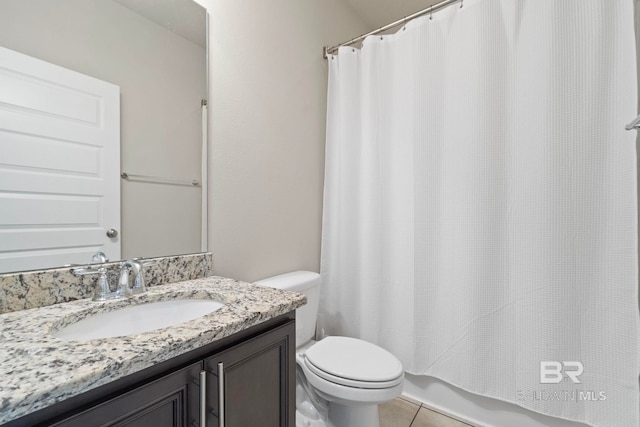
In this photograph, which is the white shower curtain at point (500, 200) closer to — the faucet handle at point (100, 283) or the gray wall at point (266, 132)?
the gray wall at point (266, 132)

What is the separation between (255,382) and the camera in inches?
30.1

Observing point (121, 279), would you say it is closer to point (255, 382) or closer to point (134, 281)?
point (134, 281)

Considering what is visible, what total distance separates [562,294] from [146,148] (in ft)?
5.73

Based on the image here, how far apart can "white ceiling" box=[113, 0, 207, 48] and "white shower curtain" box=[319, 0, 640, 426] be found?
849 millimetres

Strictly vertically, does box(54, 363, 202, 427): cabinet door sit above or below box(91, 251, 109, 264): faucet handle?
below

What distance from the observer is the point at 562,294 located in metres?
1.20

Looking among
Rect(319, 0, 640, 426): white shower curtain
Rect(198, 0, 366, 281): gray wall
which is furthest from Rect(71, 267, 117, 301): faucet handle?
Rect(319, 0, 640, 426): white shower curtain

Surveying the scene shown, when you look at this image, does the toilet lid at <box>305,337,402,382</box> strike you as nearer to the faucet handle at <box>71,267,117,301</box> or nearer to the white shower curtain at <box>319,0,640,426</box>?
the white shower curtain at <box>319,0,640,426</box>

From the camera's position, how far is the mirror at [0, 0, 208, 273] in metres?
0.84

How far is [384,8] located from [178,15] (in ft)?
5.14

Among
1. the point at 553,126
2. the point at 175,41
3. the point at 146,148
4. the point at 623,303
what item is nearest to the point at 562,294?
the point at 623,303

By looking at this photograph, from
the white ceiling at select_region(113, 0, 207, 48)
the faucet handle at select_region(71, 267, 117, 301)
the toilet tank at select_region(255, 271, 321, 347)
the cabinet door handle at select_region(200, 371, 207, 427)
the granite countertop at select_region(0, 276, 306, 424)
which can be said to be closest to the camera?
the granite countertop at select_region(0, 276, 306, 424)

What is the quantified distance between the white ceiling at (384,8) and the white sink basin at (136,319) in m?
2.19

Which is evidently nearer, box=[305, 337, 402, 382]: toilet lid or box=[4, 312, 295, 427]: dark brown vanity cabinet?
box=[4, 312, 295, 427]: dark brown vanity cabinet
